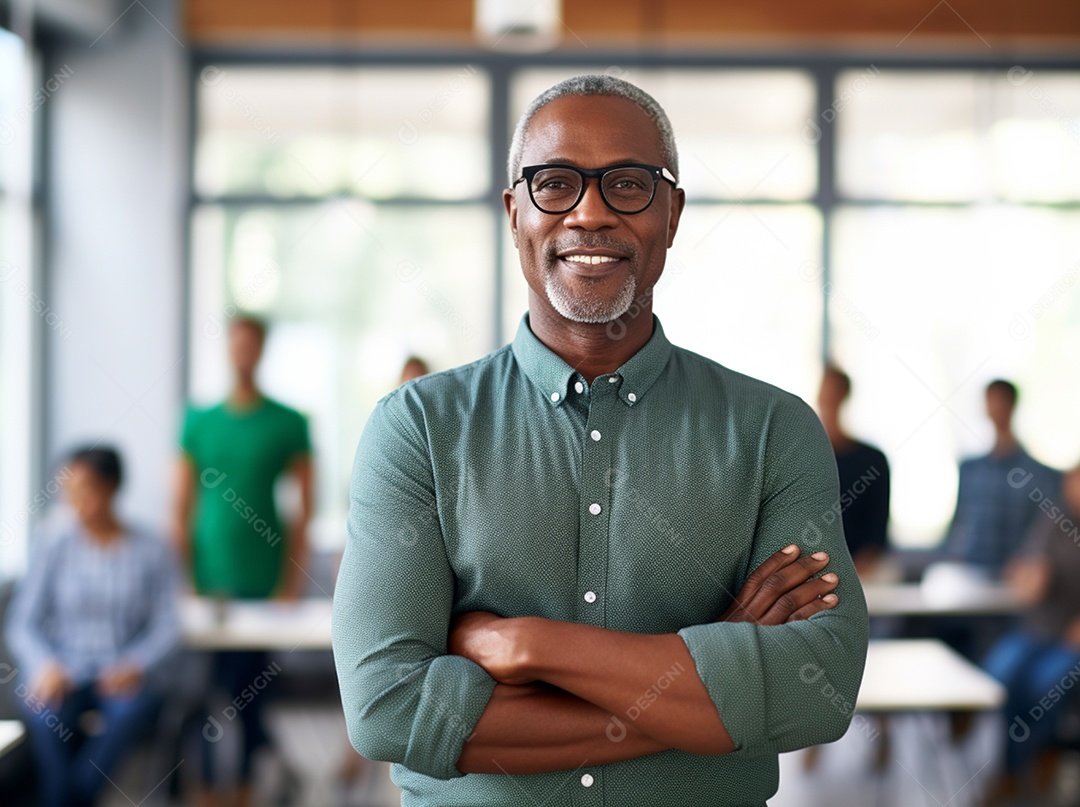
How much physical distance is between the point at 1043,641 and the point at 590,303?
3.60 m

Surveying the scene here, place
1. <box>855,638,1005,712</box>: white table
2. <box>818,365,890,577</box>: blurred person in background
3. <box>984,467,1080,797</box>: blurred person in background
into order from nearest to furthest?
<box>855,638,1005,712</box>: white table < <box>984,467,1080,797</box>: blurred person in background < <box>818,365,890,577</box>: blurred person in background

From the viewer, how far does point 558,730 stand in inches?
50.7

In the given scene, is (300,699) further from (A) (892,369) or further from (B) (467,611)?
(B) (467,611)

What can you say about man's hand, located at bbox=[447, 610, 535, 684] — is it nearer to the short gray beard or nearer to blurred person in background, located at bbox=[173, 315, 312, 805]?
the short gray beard

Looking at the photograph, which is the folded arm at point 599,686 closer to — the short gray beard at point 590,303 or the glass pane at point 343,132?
the short gray beard at point 590,303

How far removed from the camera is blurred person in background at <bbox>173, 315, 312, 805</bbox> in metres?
4.30

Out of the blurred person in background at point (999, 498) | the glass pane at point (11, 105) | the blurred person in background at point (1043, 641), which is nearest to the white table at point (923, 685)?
the blurred person in background at point (1043, 641)

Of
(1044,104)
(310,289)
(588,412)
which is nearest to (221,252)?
(310,289)

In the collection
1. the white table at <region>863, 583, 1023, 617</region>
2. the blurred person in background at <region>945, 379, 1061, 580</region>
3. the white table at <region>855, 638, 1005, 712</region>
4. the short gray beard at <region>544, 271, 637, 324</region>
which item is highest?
the short gray beard at <region>544, 271, 637, 324</region>

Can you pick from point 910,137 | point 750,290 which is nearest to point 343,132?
point 750,290

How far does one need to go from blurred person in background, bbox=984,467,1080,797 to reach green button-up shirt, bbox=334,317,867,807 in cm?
312

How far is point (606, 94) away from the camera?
139cm

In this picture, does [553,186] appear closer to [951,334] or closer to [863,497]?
[863,497]

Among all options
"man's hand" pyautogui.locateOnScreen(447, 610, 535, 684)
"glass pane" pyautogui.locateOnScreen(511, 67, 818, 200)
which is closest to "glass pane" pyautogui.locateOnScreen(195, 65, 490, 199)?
"glass pane" pyautogui.locateOnScreen(511, 67, 818, 200)
